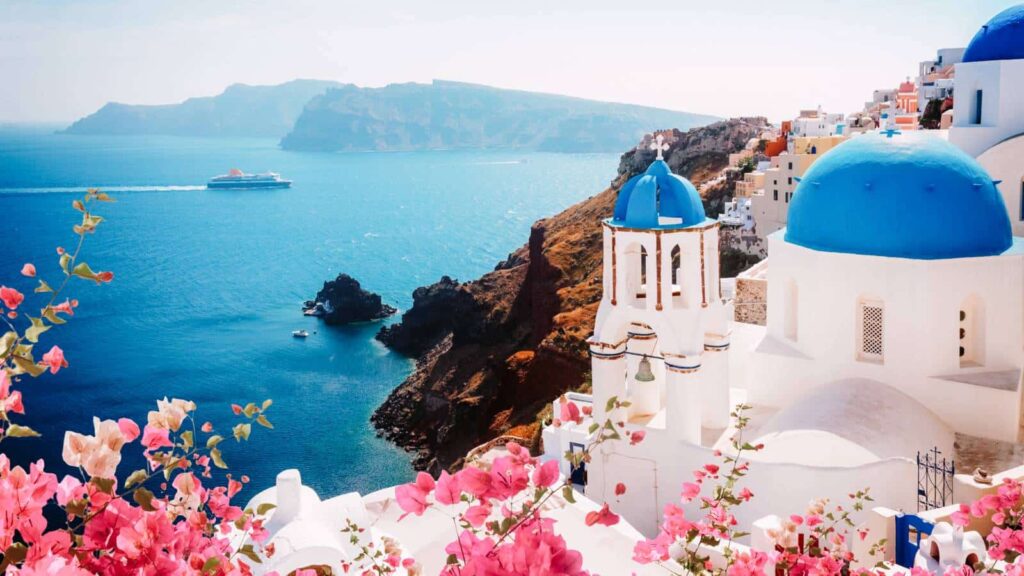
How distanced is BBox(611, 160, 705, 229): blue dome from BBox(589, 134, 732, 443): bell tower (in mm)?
11

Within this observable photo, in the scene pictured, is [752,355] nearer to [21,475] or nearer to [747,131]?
[21,475]

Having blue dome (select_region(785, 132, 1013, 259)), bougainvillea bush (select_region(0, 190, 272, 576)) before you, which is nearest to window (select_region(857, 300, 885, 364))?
blue dome (select_region(785, 132, 1013, 259))

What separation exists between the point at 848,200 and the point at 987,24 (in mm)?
6758

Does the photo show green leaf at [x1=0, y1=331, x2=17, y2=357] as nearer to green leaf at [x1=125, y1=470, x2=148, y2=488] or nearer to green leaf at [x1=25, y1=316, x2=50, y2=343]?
green leaf at [x1=25, y1=316, x2=50, y2=343]

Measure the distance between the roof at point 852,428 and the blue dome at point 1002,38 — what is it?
24.8ft

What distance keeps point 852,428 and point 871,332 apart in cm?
165

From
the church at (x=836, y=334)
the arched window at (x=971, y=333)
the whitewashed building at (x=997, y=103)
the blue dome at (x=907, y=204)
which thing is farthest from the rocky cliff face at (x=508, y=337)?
the arched window at (x=971, y=333)

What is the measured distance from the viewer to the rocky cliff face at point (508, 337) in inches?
1166

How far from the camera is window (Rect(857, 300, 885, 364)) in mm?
10617

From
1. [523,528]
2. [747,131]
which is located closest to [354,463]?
[523,528]

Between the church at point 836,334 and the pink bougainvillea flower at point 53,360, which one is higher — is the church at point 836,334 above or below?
below

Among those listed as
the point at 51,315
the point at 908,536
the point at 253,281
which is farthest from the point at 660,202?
the point at 253,281

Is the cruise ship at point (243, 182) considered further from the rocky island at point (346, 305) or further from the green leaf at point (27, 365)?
the green leaf at point (27, 365)

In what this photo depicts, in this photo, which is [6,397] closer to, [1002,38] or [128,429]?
[128,429]
